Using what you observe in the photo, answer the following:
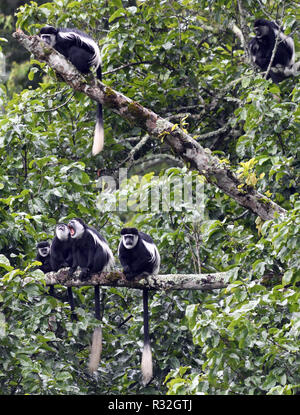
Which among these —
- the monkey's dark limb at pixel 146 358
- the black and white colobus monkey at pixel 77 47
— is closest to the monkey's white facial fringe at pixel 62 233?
the black and white colobus monkey at pixel 77 47

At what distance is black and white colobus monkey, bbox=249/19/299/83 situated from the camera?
5188 mm

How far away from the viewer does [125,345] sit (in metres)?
4.15

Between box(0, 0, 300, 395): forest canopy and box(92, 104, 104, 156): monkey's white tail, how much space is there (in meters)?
0.17

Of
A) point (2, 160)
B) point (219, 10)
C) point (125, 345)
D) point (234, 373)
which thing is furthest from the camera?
point (219, 10)

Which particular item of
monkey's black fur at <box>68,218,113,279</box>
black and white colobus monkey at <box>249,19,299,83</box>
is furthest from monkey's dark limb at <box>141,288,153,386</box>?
black and white colobus monkey at <box>249,19,299,83</box>

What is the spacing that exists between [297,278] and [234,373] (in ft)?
1.68

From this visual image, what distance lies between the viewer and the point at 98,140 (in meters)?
4.44

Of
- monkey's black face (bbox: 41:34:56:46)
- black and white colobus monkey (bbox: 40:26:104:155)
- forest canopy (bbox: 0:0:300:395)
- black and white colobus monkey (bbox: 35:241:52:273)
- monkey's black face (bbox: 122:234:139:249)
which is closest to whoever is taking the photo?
forest canopy (bbox: 0:0:300:395)

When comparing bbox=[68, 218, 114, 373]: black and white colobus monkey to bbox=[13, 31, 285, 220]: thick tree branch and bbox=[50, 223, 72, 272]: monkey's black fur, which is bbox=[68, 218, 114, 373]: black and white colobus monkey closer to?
bbox=[50, 223, 72, 272]: monkey's black fur

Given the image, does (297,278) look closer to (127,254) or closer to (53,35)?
(127,254)

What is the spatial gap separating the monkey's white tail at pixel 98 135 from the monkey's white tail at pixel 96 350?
44.5 inches

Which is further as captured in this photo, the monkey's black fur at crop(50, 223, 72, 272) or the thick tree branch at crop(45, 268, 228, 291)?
the monkey's black fur at crop(50, 223, 72, 272)

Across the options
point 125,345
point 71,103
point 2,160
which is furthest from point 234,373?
point 71,103

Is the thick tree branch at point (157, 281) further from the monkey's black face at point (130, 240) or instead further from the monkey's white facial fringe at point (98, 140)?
the monkey's white facial fringe at point (98, 140)
